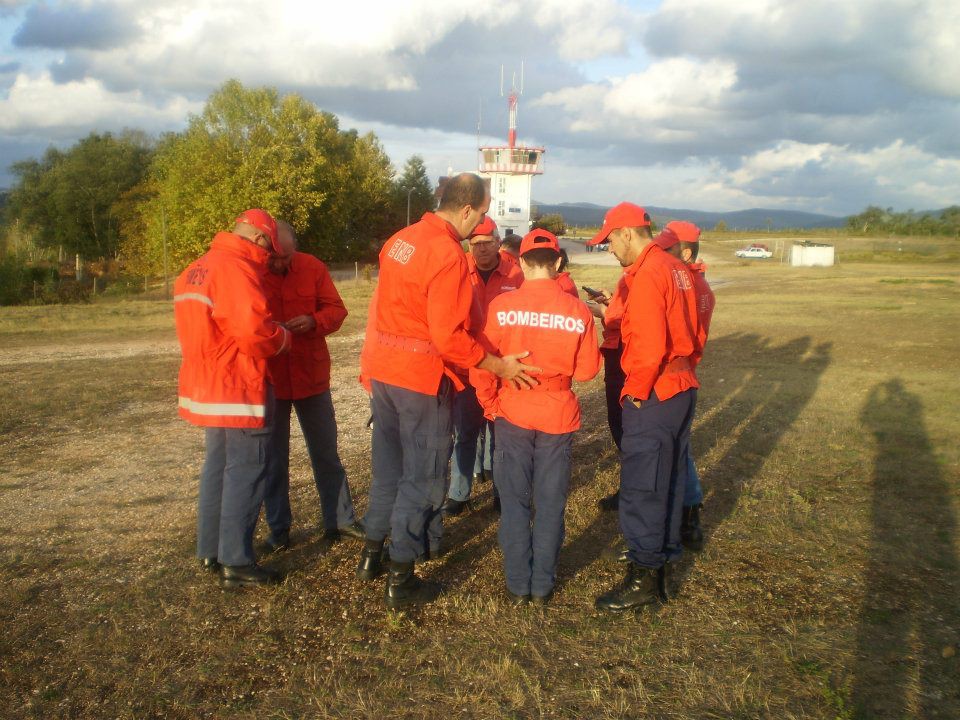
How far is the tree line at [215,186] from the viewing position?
36.9m

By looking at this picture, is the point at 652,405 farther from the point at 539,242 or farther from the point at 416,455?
Answer: the point at 416,455

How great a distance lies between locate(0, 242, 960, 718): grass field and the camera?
10.1 ft

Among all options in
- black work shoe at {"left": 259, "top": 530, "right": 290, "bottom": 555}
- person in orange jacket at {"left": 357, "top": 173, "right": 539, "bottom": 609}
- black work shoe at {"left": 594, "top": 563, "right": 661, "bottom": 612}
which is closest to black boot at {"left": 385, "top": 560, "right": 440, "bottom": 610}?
person in orange jacket at {"left": 357, "top": 173, "right": 539, "bottom": 609}

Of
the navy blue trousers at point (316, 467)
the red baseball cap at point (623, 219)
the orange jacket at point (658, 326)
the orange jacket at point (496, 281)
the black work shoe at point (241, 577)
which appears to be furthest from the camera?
the orange jacket at point (496, 281)

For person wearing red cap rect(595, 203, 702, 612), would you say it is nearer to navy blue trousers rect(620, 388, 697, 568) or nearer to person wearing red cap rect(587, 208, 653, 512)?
navy blue trousers rect(620, 388, 697, 568)

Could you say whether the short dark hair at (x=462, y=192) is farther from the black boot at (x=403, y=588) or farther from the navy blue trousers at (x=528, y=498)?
the black boot at (x=403, y=588)

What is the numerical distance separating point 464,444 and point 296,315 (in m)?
1.61

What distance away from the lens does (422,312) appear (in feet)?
12.3

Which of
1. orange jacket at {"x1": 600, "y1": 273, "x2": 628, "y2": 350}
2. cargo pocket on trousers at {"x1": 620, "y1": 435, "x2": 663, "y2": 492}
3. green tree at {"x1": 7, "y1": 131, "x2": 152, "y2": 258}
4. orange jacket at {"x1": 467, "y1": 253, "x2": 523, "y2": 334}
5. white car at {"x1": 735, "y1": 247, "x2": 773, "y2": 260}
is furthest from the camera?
white car at {"x1": 735, "y1": 247, "x2": 773, "y2": 260}

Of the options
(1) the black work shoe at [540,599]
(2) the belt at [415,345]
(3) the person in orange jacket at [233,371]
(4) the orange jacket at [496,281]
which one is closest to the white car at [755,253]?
(4) the orange jacket at [496,281]

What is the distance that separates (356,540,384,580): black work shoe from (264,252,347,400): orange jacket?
101 cm

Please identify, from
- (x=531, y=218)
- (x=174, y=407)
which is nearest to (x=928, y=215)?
(x=531, y=218)

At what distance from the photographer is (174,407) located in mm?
9094

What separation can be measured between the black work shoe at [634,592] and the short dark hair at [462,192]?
6.98ft
